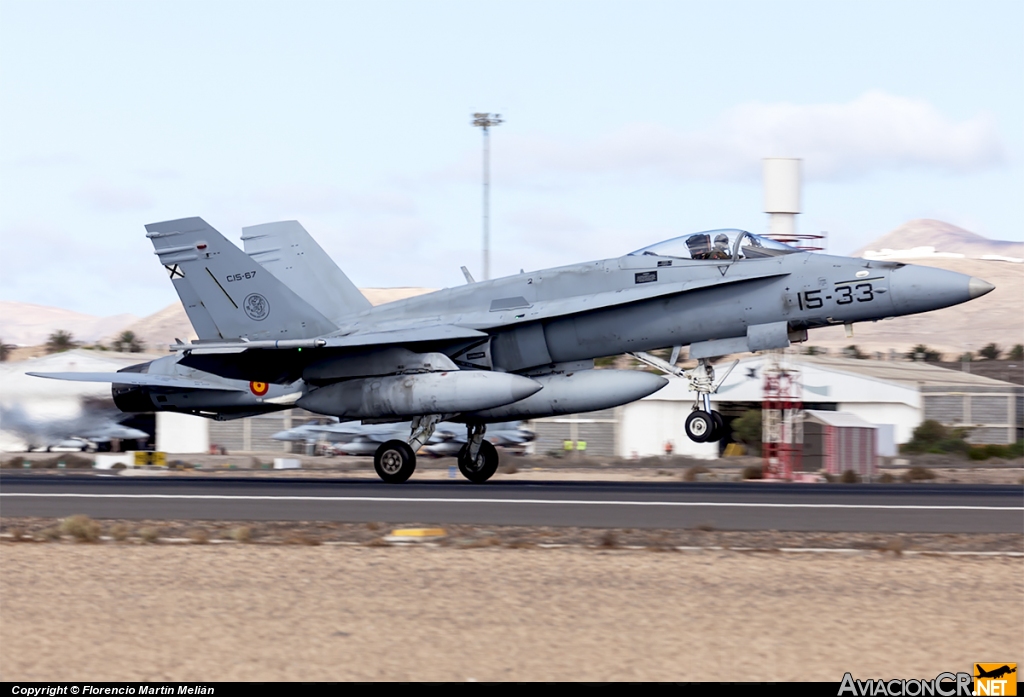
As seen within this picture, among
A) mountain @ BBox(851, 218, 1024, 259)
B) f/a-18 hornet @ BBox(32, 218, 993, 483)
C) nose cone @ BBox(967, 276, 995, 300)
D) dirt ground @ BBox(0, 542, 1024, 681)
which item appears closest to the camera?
dirt ground @ BBox(0, 542, 1024, 681)

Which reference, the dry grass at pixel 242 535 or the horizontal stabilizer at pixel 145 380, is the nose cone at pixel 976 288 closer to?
the dry grass at pixel 242 535

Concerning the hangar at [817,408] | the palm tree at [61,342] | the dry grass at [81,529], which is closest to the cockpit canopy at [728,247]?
the dry grass at [81,529]

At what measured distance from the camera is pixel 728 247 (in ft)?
59.0

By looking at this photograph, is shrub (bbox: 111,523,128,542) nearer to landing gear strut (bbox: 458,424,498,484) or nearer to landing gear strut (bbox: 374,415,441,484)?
landing gear strut (bbox: 374,415,441,484)

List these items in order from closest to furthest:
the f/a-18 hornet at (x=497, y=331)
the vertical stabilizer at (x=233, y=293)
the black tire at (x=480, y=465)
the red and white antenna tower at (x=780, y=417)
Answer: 1. the f/a-18 hornet at (x=497, y=331)
2. the black tire at (x=480, y=465)
3. the vertical stabilizer at (x=233, y=293)
4. the red and white antenna tower at (x=780, y=417)

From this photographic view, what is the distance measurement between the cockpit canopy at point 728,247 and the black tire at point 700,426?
107 inches

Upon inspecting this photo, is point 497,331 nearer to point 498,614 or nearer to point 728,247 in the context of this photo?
point 728,247

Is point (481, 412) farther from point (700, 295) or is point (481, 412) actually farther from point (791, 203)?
point (791, 203)

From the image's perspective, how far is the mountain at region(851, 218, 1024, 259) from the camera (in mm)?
182625

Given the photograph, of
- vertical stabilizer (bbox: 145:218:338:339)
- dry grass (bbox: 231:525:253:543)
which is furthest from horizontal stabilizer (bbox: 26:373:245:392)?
dry grass (bbox: 231:525:253:543)

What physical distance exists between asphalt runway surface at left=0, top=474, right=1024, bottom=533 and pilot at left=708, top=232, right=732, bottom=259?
3.70 metres

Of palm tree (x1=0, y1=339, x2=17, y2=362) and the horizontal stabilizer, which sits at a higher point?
palm tree (x1=0, y1=339, x2=17, y2=362)

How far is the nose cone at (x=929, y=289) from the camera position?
1631 centimetres

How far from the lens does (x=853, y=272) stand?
1712 cm
